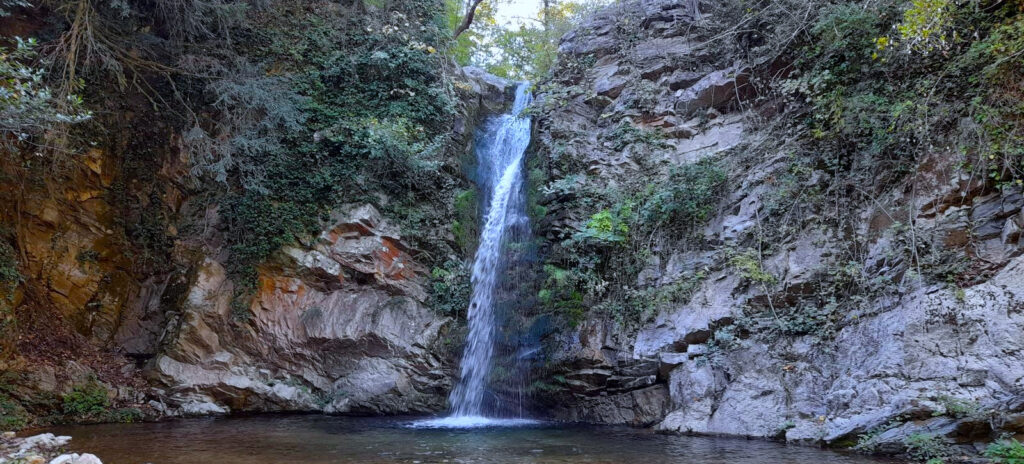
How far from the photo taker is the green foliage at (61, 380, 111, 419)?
812 cm

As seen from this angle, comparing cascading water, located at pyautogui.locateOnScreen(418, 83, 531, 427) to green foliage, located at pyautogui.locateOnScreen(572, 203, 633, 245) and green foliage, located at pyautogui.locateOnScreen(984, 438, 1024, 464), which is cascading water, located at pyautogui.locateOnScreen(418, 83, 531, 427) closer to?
green foliage, located at pyautogui.locateOnScreen(572, 203, 633, 245)

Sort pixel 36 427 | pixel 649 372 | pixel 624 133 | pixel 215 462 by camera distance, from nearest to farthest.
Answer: pixel 215 462
pixel 36 427
pixel 649 372
pixel 624 133

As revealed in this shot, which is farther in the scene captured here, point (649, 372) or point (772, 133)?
point (772, 133)

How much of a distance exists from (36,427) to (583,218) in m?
9.07

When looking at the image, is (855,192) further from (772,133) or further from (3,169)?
(3,169)

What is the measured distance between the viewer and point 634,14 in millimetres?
14023

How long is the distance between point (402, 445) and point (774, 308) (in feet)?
17.7

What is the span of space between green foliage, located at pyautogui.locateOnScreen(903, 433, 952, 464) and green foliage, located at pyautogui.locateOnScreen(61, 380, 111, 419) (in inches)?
422

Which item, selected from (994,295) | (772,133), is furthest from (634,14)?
(994,295)

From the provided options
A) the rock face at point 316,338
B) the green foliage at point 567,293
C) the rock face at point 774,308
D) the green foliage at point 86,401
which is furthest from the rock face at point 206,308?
the rock face at point 774,308

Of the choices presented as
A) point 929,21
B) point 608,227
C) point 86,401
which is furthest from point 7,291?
point 929,21

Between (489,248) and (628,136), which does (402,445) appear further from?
(628,136)

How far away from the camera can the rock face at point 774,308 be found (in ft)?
18.4

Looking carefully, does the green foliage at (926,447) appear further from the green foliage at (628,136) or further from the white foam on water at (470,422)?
the green foliage at (628,136)
